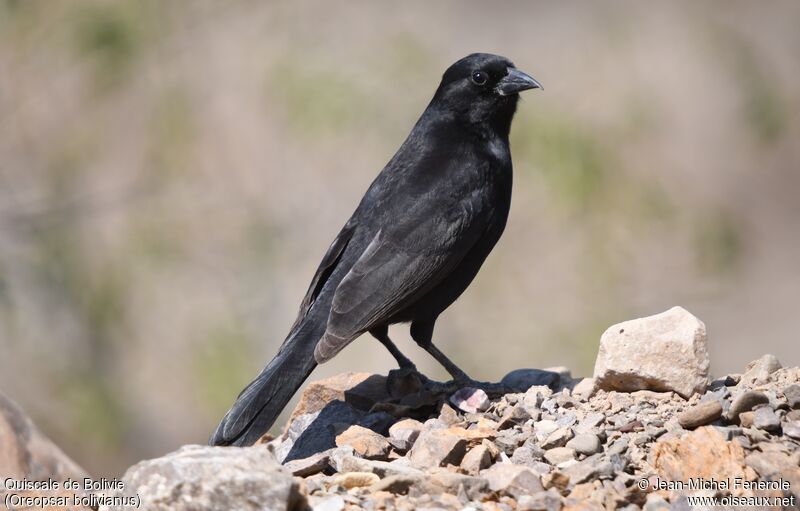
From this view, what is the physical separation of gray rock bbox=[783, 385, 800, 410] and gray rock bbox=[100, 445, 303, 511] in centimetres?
215

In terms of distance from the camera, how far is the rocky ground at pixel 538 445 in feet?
10.7

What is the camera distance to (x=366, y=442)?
Result: 4.16 metres

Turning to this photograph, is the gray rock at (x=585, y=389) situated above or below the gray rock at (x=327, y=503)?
above

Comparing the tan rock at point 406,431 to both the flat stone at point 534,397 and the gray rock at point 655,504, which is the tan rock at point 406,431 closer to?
the flat stone at point 534,397

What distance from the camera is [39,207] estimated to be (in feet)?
36.7

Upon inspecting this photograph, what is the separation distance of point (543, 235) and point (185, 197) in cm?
418

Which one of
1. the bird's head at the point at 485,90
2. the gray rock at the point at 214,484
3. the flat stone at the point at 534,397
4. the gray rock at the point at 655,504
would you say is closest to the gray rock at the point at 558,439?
the flat stone at the point at 534,397

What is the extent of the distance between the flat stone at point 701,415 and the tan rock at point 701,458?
0.16 meters

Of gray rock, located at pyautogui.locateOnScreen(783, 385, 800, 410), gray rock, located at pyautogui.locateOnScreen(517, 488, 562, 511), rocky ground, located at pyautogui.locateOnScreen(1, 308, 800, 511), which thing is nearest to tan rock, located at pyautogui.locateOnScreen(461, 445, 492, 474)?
rocky ground, located at pyautogui.locateOnScreen(1, 308, 800, 511)

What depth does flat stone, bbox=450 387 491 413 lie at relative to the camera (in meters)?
4.66

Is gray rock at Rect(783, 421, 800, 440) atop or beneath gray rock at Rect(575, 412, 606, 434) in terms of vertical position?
beneath

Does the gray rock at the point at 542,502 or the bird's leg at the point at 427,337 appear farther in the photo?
the bird's leg at the point at 427,337

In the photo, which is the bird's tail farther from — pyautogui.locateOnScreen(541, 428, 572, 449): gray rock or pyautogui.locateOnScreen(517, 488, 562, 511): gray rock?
pyautogui.locateOnScreen(517, 488, 562, 511): gray rock

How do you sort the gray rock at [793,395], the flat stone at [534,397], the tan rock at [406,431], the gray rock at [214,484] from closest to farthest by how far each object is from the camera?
1. the gray rock at [214,484]
2. the gray rock at [793,395]
3. the tan rock at [406,431]
4. the flat stone at [534,397]
